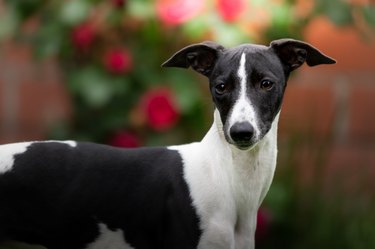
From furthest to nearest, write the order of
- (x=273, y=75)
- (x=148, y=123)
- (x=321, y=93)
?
(x=321, y=93) → (x=148, y=123) → (x=273, y=75)

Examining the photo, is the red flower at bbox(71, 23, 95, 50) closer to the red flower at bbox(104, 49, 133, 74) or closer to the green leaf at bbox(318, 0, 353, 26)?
the red flower at bbox(104, 49, 133, 74)

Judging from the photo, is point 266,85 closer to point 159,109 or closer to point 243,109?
point 243,109

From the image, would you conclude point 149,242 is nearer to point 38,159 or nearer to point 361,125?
point 38,159

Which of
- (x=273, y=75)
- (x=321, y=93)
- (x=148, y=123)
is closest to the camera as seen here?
(x=273, y=75)

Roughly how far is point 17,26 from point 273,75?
6.48 feet

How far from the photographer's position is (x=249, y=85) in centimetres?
191

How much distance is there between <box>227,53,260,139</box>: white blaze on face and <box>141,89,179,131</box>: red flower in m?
1.53

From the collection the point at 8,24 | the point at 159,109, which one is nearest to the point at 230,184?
the point at 159,109

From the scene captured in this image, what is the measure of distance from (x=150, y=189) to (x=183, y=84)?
5.09 ft

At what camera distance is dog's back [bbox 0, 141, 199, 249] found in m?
1.98

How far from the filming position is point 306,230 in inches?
141

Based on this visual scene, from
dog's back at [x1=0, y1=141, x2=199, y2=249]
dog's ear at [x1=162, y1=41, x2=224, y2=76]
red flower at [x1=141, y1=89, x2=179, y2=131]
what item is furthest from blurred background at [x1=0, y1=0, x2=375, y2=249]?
dog's back at [x1=0, y1=141, x2=199, y2=249]

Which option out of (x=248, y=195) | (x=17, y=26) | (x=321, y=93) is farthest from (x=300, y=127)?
(x=248, y=195)

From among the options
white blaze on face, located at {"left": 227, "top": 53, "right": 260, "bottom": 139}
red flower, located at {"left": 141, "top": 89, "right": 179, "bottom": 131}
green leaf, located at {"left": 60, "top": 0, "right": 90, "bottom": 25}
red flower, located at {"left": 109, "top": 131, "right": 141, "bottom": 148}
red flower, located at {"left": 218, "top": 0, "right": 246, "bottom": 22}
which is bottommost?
red flower, located at {"left": 109, "top": 131, "right": 141, "bottom": 148}
